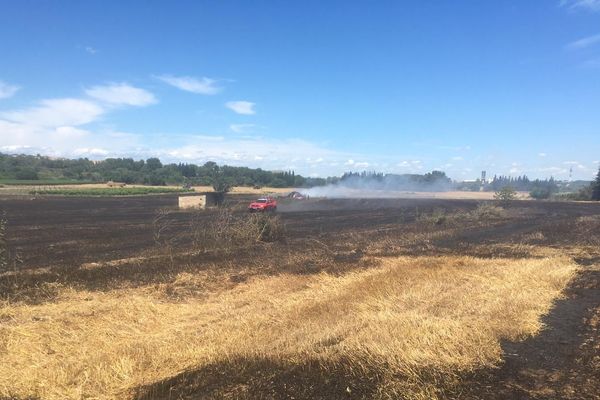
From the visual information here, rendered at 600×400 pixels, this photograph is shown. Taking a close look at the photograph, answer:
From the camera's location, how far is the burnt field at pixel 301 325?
5.84m

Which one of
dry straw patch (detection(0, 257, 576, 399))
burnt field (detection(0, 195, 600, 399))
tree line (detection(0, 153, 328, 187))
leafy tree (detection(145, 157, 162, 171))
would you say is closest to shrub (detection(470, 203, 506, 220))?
burnt field (detection(0, 195, 600, 399))

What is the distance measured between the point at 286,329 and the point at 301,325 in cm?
31

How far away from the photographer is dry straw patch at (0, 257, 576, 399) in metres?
6.21

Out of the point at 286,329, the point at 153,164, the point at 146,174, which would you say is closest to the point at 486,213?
the point at 286,329

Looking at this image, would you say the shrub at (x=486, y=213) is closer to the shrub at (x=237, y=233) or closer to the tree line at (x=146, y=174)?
the shrub at (x=237, y=233)

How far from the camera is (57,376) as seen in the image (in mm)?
6562

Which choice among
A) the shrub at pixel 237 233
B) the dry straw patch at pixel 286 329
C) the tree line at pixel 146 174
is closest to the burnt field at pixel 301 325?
the dry straw patch at pixel 286 329

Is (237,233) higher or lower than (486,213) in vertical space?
lower

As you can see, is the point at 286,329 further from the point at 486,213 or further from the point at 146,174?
the point at 146,174

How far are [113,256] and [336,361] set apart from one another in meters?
16.2

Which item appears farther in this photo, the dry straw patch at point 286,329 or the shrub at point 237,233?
the shrub at point 237,233

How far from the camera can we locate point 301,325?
28.7 ft

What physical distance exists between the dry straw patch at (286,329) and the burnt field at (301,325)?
1.4 inches

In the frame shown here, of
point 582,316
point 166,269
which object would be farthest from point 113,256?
point 582,316
